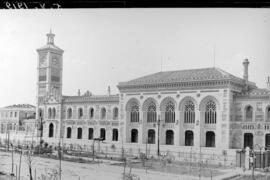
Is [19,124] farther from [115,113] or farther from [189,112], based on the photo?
[189,112]

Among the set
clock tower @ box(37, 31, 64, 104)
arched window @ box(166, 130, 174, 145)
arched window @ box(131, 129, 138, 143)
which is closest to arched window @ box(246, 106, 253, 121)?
arched window @ box(166, 130, 174, 145)

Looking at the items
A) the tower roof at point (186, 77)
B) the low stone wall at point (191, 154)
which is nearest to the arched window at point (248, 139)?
the low stone wall at point (191, 154)

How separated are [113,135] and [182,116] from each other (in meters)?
6.15

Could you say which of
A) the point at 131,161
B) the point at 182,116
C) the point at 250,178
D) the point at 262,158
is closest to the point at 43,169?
the point at 131,161

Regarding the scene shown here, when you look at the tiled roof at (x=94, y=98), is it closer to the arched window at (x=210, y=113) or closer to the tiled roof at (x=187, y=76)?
the tiled roof at (x=187, y=76)

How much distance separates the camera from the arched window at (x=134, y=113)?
2905 centimetres

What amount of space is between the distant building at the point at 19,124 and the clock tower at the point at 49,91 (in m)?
1.22

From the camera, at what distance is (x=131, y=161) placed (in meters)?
19.8

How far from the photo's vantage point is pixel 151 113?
92.8ft

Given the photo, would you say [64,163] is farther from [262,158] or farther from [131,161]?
[262,158]

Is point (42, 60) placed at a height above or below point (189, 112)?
above

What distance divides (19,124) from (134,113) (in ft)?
41.3

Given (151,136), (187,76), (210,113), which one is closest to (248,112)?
(210,113)

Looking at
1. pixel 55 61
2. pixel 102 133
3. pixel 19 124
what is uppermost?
pixel 55 61
